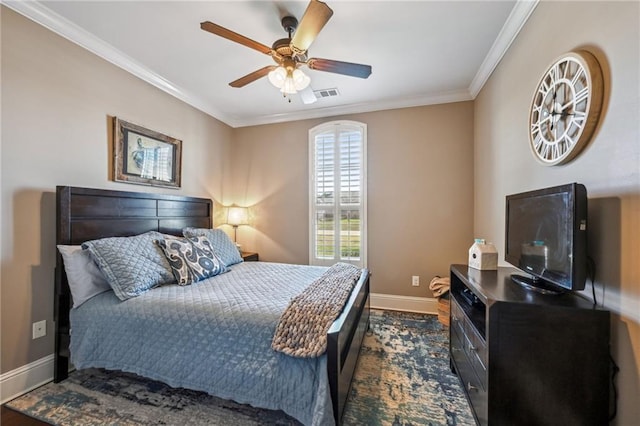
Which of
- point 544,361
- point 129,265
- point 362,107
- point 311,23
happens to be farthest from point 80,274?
point 362,107

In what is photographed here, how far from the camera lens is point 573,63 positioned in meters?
1.35

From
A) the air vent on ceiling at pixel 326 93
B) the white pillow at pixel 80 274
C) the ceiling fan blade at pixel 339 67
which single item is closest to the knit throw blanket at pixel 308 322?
the white pillow at pixel 80 274

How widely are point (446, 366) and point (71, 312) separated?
292 centimetres

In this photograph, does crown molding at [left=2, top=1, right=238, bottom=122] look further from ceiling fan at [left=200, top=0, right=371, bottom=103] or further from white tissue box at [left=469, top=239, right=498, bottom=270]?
white tissue box at [left=469, top=239, right=498, bottom=270]

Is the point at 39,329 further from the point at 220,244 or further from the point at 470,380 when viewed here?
the point at 470,380

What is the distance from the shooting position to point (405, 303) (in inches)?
131

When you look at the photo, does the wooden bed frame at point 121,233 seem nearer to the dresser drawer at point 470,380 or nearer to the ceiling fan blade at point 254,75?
the dresser drawer at point 470,380

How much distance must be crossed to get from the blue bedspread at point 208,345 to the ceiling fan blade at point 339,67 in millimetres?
1732

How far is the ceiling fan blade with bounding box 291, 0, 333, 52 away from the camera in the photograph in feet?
4.69

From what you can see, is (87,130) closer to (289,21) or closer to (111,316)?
(111,316)

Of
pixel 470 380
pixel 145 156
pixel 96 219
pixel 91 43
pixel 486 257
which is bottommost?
pixel 470 380

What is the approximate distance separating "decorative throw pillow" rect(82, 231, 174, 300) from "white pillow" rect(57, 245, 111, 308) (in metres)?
0.08

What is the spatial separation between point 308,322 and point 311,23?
1759 millimetres

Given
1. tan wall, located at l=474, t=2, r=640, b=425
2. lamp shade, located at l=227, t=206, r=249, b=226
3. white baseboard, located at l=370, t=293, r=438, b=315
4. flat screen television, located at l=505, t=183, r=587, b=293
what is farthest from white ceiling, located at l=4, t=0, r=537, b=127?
white baseboard, located at l=370, t=293, r=438, b=315
